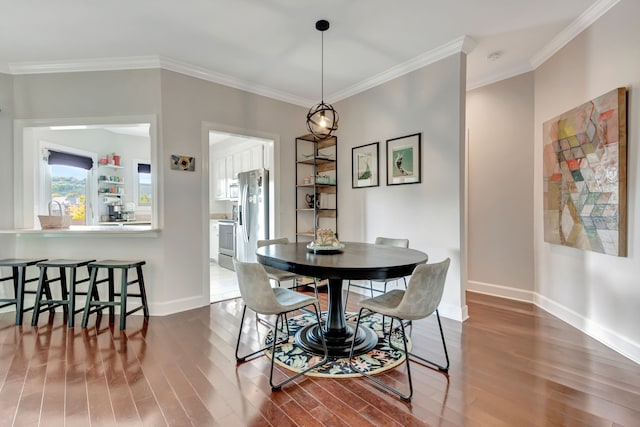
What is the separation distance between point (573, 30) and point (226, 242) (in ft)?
17.9

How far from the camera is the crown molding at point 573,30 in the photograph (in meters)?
2.37

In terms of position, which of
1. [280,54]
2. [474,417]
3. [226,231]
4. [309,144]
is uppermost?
→ [280,54]

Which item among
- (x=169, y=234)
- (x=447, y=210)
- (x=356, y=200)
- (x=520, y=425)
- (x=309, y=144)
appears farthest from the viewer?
(x=309, y=144)

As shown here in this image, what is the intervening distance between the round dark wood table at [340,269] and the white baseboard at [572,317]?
164 cm

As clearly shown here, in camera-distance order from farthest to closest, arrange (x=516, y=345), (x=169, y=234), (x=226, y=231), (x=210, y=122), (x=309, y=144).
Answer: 1. (x=226, y=231)
2. (x=309, y=144)
3. (x=210, y=122)
4. (x=169, y=234)
5. (x=516, y=345)

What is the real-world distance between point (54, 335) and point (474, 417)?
11.0 feet

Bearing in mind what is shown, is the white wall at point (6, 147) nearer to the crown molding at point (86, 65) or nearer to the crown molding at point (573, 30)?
the crown molding at point (86, 65)

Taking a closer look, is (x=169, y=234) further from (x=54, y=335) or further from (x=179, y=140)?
(x=54, y=335)

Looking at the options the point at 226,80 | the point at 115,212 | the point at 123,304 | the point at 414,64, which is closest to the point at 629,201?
the point at 414,64

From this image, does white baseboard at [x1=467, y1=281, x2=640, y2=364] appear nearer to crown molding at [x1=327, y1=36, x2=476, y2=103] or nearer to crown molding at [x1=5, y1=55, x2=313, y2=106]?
crown molding at [x1=327, y1=36, x2=476, y2=103]

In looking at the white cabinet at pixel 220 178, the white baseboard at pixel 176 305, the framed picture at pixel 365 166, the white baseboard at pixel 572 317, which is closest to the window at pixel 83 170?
the white baseboard at pixel 176 305

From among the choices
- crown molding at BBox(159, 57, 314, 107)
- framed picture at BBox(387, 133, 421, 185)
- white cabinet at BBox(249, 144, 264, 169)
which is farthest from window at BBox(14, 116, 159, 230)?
framed picture at BBox(387, 133, 421, 185)

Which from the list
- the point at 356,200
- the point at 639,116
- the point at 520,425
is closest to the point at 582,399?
the point at 520,425

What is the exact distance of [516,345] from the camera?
2402 millimetres
